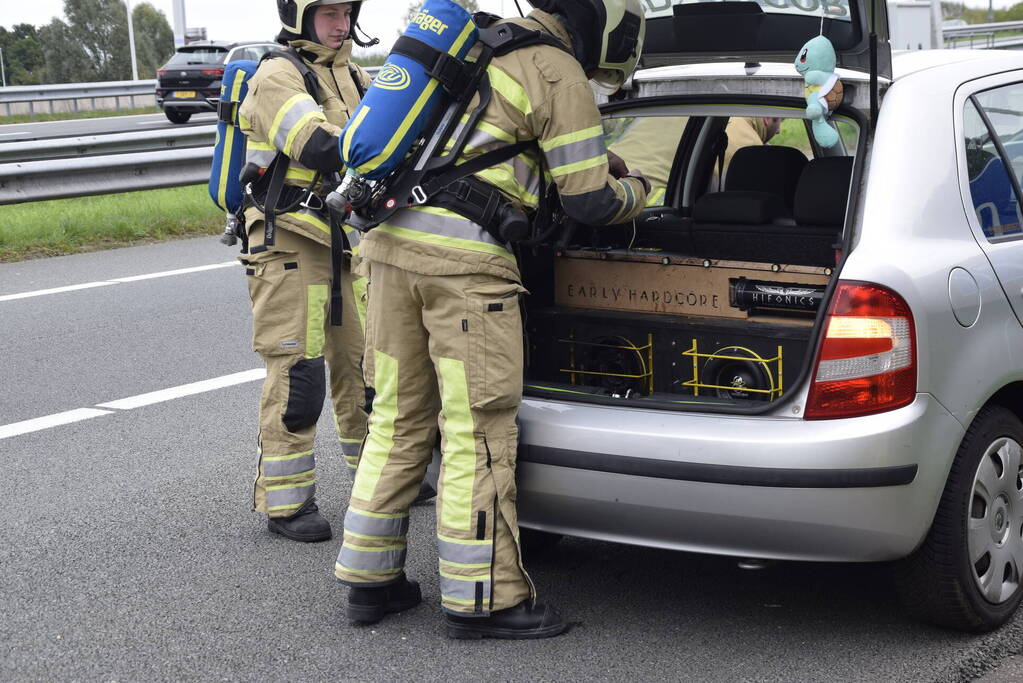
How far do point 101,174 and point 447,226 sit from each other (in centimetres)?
833

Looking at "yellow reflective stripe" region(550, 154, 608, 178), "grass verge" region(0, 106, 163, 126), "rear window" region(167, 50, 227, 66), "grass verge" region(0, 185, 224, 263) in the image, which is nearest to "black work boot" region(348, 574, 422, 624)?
"yellow reflective stripe" region(550, 154, 608, 178)

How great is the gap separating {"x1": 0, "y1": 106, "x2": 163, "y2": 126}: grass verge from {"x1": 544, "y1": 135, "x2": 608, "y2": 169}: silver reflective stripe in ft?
91.6

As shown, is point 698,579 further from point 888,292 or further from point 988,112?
point 988,112

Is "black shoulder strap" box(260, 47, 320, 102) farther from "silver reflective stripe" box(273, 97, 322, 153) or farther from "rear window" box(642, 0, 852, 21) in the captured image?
"rear window" box(642, 0, 852, 21)

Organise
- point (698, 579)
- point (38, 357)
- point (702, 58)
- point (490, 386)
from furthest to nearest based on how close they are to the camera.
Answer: point (38, 357) → point (702, 58) → point (698, 579) → point (490, 386)

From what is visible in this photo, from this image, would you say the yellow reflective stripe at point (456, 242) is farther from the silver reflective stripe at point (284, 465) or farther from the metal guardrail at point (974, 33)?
the metal guardrail at point (974, 33)

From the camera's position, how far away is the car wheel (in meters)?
4.25

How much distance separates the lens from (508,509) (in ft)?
11.9

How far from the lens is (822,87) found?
12.4ft

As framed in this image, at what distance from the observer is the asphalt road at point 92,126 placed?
24.1m

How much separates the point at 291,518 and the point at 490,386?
1338 millimetres

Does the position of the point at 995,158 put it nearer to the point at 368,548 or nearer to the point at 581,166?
the point at 581,166


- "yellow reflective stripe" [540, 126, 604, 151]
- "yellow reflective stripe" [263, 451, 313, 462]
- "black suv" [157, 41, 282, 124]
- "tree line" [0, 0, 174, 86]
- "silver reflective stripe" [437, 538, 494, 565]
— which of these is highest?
"yellow reflective stripe" [540, 126, 604, 151]

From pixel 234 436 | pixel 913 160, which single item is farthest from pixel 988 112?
pixel 234 436
